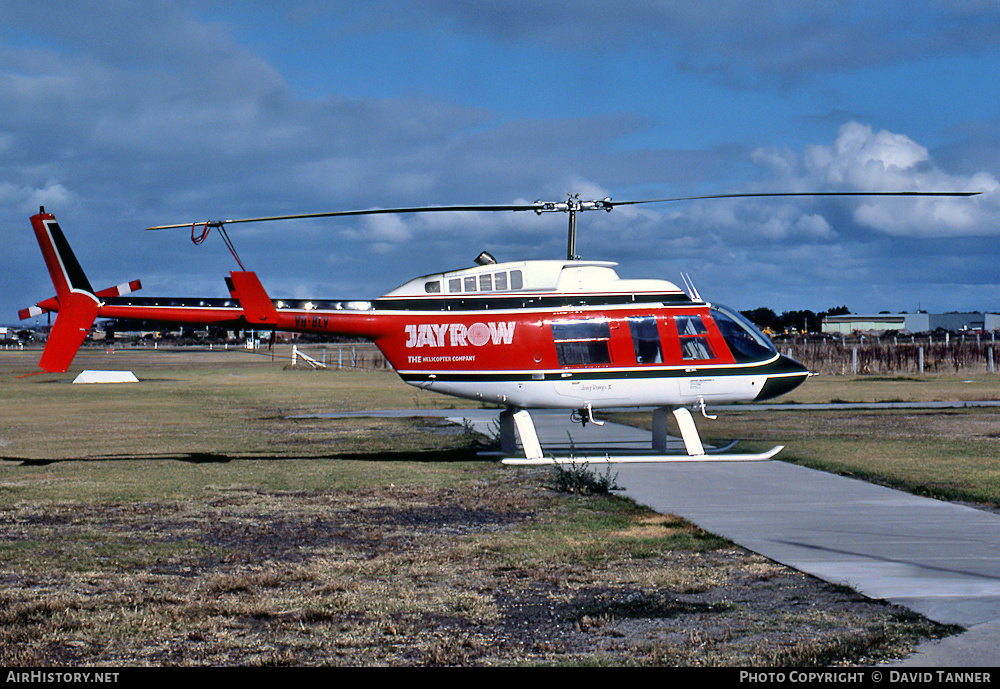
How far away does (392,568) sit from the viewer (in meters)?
9.22

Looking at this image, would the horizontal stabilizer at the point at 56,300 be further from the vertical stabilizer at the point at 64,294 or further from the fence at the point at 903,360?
the fence at the point at 903,360

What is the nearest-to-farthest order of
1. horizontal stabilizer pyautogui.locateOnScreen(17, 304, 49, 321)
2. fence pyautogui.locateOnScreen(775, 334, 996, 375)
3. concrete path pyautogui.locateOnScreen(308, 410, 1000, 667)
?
concrete path pyautogui.locateOnScreen(308, 410, 1000, 667), horizontal stabilizer pyautogui.locateOnScreen(17, 304, 49, 321), fence pyautogui.locateOnScreen(775, 334, 996, 375)

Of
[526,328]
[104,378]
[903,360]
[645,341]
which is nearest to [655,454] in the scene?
[645,341]

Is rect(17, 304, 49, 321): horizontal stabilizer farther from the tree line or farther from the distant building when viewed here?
the distant building

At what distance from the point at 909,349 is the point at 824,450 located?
43849 millimetres

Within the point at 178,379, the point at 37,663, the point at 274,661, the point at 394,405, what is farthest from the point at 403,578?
the point at 178,379

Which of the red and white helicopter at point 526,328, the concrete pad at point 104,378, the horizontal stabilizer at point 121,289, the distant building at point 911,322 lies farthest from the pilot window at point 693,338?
the distant building at point 911,322

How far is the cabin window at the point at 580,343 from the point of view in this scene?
1684 cm

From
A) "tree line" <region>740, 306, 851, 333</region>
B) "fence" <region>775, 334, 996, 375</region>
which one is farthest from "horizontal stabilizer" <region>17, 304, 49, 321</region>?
"tree line" <region>740, 306, 851, 333</region>

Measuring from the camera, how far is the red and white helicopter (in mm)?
16766

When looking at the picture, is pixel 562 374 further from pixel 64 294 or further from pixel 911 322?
pixel 911 322

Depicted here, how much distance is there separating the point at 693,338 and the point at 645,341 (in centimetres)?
83

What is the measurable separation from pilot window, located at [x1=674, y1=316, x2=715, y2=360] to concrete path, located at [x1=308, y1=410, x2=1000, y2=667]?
5.96ft

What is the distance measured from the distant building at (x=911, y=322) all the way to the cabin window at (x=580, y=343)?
149 metres
